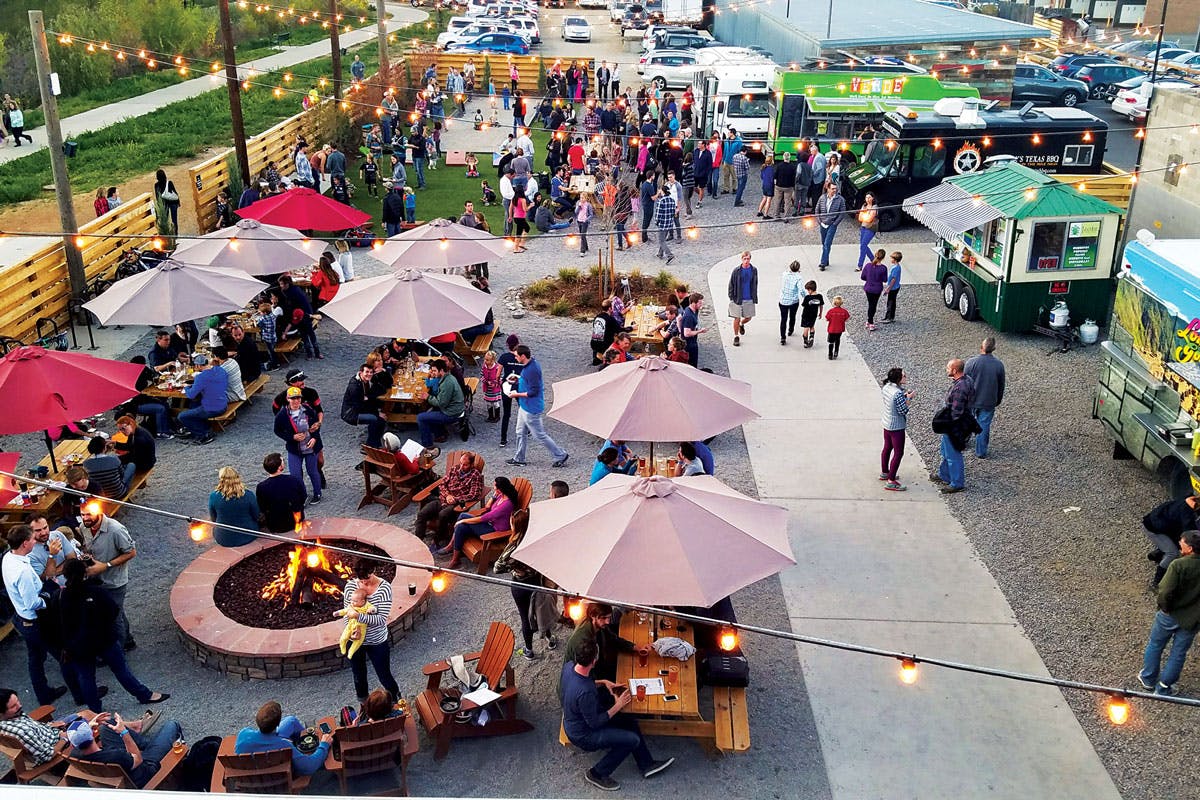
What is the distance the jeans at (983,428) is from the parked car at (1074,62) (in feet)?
102

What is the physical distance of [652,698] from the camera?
27.8 feet

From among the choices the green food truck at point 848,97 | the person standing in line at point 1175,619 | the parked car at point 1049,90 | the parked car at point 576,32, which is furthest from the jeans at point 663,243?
the parked car at point 576,32

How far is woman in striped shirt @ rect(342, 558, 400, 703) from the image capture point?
340 inches

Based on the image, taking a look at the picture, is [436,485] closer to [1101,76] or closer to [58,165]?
[58,165]

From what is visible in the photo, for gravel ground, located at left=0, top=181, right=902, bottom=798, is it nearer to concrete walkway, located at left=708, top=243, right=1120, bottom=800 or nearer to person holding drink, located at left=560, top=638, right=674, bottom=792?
person holding drink, located at left=560, top=638, right=674, bottom=792

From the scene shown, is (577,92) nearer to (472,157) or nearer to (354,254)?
(472,157)

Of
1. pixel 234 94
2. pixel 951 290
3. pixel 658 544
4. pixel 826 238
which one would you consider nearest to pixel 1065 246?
pixel 951 290

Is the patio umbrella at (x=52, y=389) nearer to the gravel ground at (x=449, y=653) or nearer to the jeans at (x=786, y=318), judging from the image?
the gravel ground at (x=449, y=653)

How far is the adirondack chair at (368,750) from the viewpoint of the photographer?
7895mm

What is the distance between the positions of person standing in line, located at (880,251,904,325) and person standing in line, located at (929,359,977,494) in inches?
190

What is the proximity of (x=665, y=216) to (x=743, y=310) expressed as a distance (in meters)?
4.66

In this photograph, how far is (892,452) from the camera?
41.8ft

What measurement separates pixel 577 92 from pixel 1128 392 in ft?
91.3

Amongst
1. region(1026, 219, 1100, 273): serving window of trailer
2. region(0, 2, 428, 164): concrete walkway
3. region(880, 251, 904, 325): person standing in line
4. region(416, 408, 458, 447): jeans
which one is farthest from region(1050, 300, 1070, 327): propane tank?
region(0, 2, 428, 164): concrete walkway
